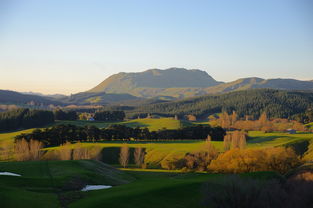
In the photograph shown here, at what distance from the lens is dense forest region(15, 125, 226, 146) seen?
5866 inches

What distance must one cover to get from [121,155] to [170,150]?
1889 centimetres

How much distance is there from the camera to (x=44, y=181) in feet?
194

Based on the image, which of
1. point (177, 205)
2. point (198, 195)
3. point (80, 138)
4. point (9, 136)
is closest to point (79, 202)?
point (177, 205)

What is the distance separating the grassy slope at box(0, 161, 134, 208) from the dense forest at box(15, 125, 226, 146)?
216 feet

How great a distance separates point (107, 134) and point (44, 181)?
332 ft

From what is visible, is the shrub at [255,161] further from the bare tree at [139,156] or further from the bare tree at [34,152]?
the bare tree at [34,152]

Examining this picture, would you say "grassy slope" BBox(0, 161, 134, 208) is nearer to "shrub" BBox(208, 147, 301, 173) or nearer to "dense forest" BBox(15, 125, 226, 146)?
"shrub" BBox(208, 147, 301, 173)

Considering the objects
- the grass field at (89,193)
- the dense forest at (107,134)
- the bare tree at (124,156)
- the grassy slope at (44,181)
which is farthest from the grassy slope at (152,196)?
the dense forest at (107,134)

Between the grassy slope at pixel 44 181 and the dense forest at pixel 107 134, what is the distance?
65884 mm

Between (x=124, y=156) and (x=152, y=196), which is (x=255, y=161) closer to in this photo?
(x=124, y=156)

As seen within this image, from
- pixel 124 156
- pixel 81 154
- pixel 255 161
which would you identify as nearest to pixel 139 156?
pixel 124 156

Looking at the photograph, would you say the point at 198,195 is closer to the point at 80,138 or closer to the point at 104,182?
the point at 104,182

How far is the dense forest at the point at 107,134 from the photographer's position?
489ft

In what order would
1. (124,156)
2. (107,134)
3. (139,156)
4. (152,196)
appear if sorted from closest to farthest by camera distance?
(152,196) < (124,156) < (139,156) < (107,134)
